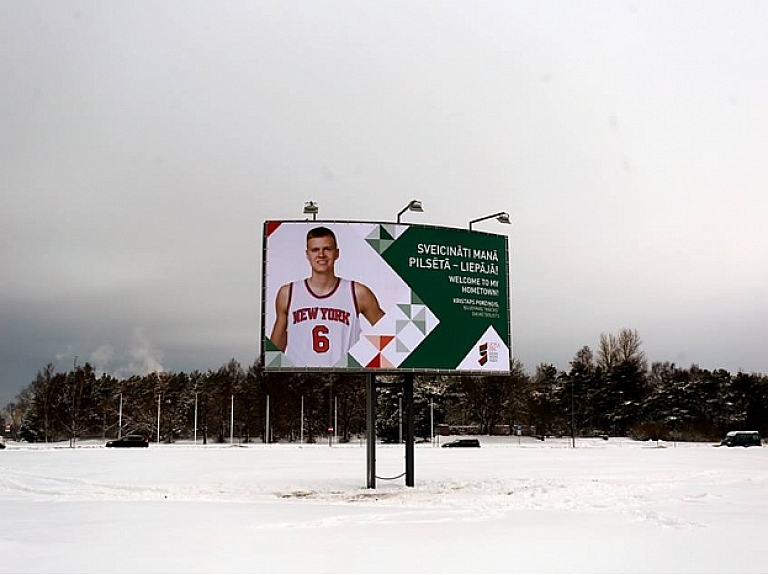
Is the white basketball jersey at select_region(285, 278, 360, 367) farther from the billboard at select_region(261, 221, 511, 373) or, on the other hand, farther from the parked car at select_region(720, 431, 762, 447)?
the parked car at select_region(720, 431, 762, 447)

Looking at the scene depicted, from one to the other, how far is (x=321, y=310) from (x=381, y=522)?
8.78 metres

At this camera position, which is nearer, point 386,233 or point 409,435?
point 386,233

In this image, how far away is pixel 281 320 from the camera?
2456 cm

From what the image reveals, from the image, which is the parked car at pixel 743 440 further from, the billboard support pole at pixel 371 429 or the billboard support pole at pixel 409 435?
the billboard support pole at pixel 371 429

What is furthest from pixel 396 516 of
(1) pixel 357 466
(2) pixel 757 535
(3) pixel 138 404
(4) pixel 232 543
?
(3) pixel 138 404

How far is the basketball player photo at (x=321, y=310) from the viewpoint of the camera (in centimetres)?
2445

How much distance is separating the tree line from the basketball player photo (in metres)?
55.5

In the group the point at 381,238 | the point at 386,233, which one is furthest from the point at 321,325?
the point at 386,233

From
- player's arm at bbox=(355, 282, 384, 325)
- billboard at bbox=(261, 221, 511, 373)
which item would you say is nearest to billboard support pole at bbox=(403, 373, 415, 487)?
billboard at bbox=(261, 221, 511, 373)

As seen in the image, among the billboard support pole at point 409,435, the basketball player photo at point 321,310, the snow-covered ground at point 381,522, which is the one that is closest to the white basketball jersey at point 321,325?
the basketball player photo at point 321,310

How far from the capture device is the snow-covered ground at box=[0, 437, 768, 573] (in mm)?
12023

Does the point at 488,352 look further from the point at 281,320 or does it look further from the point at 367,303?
the point at 281,320

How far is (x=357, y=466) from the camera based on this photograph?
3884 centimetres

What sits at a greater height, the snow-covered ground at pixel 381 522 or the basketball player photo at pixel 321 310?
the basketball player photo at pixel 321 310
